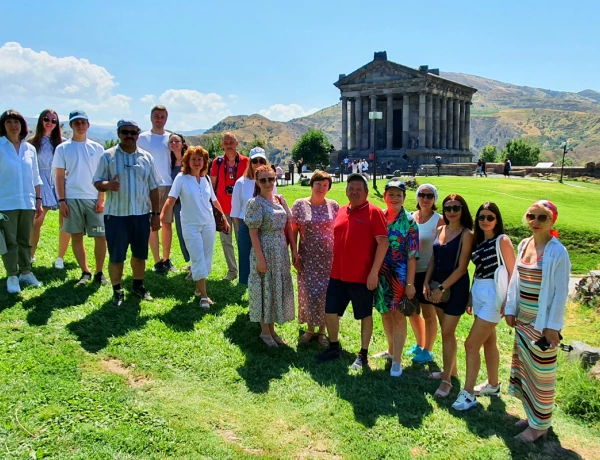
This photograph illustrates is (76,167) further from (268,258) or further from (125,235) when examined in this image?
(268,258)

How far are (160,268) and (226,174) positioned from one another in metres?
1.85

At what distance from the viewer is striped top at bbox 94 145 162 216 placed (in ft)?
19.7

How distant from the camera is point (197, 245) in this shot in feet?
21.5

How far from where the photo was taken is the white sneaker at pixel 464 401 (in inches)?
186

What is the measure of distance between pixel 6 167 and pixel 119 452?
4.39 meters

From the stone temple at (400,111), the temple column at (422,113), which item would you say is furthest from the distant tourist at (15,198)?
the temple column at (422,113)

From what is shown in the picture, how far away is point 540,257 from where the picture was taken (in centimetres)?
426

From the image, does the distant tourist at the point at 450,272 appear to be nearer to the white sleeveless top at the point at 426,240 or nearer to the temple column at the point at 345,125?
the white sleeveless top at the point at 426,240

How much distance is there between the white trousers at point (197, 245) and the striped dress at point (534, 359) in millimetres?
3874

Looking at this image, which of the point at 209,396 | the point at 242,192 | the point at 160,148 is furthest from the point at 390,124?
the point at 209,396

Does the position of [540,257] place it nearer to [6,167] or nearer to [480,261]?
[480,261]

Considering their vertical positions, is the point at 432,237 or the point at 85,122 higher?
the point at 85,122

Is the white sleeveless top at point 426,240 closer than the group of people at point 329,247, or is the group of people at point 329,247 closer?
the group of people at point 329,247

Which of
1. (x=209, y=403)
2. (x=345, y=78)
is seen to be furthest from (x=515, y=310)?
(x=345, y=78)
